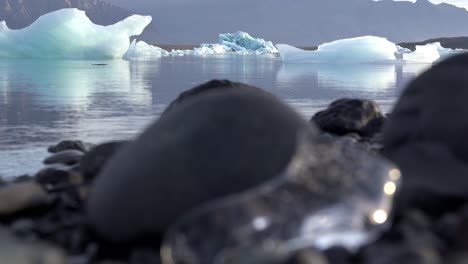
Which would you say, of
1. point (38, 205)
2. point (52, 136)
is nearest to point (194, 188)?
point (38, 205)

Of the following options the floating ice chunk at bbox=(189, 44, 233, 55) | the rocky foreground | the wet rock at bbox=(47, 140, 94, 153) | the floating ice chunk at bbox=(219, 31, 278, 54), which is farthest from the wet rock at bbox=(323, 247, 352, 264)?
the floating ice chunk at bbox=(189, 44, 233, 55)

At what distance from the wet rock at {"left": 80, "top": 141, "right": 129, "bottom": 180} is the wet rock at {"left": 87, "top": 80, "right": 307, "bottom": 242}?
3.92 feet

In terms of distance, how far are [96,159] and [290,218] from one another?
2.00 m

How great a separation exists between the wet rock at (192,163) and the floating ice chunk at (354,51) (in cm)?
2646

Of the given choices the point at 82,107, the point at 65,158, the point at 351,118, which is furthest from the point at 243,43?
the point at 65,158

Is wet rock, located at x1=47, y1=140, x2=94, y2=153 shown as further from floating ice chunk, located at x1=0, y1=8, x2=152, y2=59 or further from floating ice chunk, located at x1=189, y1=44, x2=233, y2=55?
floating ice chunk, located at x1=189, y1=44, x2=233, y2=55

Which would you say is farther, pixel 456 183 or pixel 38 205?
pixel 38 205

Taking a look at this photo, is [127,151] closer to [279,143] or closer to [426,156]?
[279,143]

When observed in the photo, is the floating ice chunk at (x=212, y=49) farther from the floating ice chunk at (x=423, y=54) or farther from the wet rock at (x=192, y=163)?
the wet rock at (x=192, y=163)

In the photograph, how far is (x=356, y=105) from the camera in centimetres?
569

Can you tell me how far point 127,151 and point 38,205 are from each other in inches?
27.1

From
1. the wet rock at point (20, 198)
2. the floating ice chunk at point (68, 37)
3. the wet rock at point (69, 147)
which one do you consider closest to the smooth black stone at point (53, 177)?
the wet rock at point (20, 198)

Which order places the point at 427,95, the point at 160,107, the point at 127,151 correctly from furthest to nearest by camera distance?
the point at 160,107, the point at 427,95, the point at 127,151

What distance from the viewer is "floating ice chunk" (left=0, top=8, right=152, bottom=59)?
24469mm
